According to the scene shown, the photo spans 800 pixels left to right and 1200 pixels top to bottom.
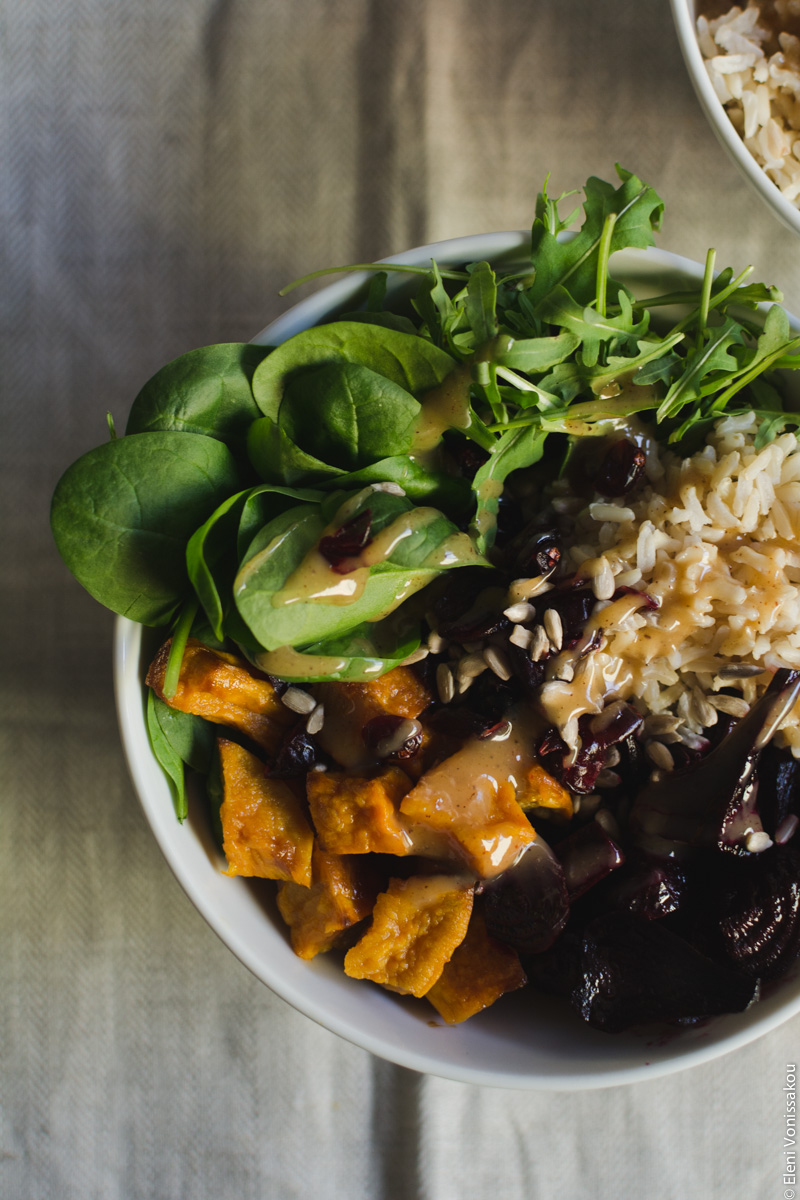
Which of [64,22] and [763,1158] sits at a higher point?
[64,22]

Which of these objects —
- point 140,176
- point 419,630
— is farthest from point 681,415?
point 140,176

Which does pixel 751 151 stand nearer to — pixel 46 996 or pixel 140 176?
pixel 140 176

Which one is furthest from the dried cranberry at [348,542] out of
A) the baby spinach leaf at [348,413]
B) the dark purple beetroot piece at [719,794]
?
the dark purple beetroot piece at [719,794]

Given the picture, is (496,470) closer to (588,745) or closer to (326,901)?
(588,745)

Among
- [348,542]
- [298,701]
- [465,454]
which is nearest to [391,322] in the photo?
[465,454]

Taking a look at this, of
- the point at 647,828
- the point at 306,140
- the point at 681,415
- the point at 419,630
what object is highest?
the point at 306,140

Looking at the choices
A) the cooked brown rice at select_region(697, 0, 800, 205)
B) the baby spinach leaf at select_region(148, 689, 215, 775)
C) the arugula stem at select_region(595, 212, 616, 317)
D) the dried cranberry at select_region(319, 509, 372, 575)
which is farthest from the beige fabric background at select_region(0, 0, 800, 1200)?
the dried cranberry at select_region(319, 509, 372, 575)

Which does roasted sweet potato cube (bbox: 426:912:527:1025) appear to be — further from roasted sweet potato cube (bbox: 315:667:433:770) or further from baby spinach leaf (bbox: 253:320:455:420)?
baby spinach leaf (bbox: 253:320:455:420)
